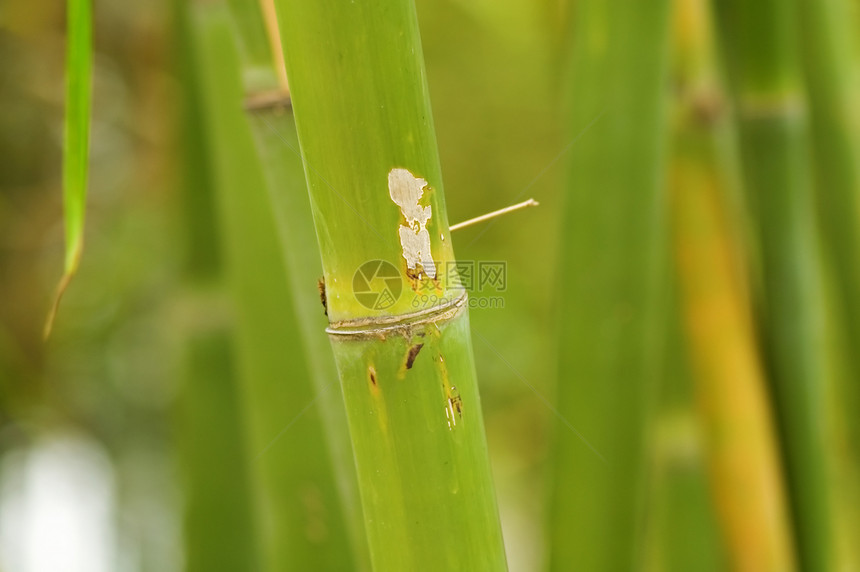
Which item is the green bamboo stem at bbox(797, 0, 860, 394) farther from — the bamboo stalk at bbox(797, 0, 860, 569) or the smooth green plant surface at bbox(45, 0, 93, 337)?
the smooth green plant surface at bbox(45, 0, 93, 337)

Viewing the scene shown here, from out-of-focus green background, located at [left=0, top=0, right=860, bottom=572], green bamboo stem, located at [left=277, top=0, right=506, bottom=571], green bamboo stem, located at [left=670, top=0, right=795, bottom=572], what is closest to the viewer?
green bamboo stem, located at [left=277, top=0, right=506, bottom=571]

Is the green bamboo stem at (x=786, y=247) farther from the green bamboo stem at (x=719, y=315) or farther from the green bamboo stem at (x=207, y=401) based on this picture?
the green bamboo stem at (x=207, y=401)

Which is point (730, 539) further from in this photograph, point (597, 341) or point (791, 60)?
point (791, 60)

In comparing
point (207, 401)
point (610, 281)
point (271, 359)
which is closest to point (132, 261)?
point (207, 401)

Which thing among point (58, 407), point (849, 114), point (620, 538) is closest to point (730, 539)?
point (620, 538)

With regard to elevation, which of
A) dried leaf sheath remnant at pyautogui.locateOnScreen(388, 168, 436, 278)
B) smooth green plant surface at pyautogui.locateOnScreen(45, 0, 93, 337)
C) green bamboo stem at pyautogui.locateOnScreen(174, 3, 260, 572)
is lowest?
green bamboo stem at pyautogui.locateOnScreen(174, 3, 260, 572)

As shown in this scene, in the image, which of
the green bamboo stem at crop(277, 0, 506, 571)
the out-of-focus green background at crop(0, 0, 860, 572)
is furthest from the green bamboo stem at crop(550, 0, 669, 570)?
the out-of-focus green background at crop(0, 0, 860, 572)
